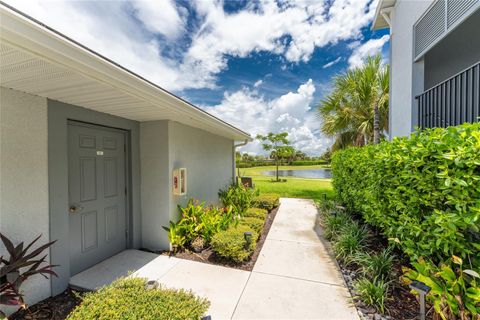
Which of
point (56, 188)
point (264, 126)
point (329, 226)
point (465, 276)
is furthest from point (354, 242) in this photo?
point (264, 126)

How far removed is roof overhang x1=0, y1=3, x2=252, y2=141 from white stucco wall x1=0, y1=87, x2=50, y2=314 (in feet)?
0.76

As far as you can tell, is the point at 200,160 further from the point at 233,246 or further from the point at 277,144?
the point at 277,144

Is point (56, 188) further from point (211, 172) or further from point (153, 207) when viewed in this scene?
point (211, 172)

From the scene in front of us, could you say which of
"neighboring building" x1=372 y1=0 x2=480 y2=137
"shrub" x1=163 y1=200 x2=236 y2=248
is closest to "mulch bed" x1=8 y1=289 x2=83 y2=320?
"shrub" x1=163 y1=200 x2=236 y2=248

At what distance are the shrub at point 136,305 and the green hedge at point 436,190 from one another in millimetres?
2394

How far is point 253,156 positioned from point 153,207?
3926 centimetres

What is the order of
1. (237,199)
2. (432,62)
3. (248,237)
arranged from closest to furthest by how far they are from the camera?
(248,237)
(432,62)
(237,199)

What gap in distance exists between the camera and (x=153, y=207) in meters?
4.38

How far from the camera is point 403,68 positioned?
17.1 feet

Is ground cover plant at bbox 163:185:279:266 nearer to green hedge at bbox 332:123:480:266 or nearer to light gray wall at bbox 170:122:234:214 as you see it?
light gray wall at bbox 170:122:234:214

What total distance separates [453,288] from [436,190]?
35.9 inches

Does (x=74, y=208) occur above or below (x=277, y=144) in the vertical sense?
below

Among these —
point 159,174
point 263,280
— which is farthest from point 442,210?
point 159,174

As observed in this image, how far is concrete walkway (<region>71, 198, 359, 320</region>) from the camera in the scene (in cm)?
262
